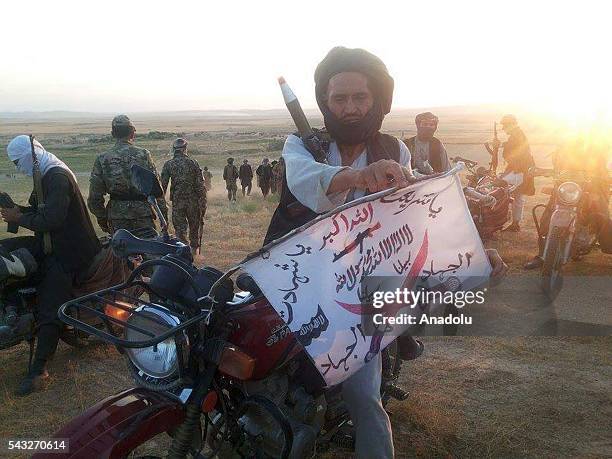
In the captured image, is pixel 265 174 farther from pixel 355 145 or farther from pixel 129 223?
pixel 355 145

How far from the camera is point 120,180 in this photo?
21.1 ft

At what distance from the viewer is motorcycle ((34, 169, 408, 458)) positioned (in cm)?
201

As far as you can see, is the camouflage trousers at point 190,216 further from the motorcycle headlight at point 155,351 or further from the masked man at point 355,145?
the motorcycle headlight at point 155,351

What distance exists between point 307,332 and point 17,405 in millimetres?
3442

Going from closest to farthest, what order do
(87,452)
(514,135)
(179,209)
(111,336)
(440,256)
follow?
(111,336), (87,452), (440,256), (179,209), (514,135)

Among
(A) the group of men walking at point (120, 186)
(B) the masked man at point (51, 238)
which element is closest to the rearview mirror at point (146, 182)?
(B) the masked man at point (51, 238)

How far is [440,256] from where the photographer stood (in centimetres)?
233

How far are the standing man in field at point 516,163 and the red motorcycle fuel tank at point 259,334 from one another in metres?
8.58

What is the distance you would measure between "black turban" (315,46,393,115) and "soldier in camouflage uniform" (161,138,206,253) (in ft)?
22.6

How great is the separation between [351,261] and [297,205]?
574 mm

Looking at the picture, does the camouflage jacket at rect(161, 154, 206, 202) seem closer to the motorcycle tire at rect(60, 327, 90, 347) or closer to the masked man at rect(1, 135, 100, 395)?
the motorcycle tire at rect(60, 327, 90, 347)

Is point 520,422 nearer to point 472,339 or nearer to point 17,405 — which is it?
point 472,339

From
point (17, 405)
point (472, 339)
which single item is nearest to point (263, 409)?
point (17, 405)

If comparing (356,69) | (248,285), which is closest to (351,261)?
(248,285)
